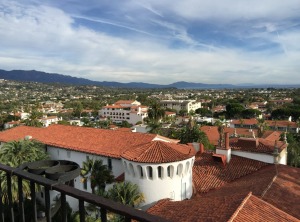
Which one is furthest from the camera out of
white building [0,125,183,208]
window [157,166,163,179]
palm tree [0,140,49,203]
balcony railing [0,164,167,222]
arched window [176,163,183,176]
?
palm tree [0,140,49,203]

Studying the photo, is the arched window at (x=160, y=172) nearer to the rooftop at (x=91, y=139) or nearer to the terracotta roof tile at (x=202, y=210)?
the terracotta roof tile at (x=202, y=210)

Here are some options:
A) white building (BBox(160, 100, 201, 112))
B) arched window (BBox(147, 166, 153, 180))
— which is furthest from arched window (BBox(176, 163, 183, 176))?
white building (BBox(160, 100, 201, 112))

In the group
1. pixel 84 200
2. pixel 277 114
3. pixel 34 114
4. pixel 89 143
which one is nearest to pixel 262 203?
pixel 84 200

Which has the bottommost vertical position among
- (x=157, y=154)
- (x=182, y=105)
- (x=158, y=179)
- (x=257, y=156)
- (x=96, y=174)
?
(x=182, y=105)

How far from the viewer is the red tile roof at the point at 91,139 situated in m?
27.2

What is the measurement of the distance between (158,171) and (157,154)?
125 centimetres

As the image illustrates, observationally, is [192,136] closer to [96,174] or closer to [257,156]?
[257,156]

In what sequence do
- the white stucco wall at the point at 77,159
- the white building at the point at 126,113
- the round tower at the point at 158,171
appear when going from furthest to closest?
the white building at the point at 126,113, the white stucco wall at the point at 77,159, the round tower at the point at 158,171

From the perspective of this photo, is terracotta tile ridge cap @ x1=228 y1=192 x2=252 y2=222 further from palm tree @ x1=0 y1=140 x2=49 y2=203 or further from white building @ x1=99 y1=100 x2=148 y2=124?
white building @ x1=99 y1=100 x2=148 y2=124

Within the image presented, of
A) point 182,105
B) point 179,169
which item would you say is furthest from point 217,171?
point 182,105

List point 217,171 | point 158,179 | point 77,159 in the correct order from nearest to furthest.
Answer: point 158,179 < point 217,171 < point 77,159

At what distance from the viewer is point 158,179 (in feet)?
71.1

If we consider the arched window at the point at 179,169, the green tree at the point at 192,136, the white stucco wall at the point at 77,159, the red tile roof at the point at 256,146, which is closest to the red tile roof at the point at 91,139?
the white stucco wall at the point at 77,159

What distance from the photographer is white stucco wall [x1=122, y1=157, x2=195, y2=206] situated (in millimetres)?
21497
